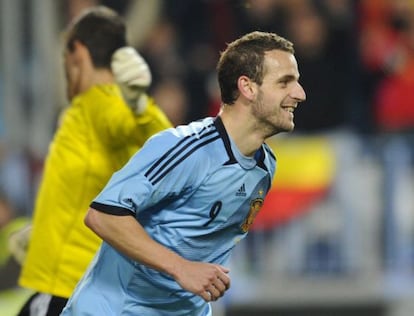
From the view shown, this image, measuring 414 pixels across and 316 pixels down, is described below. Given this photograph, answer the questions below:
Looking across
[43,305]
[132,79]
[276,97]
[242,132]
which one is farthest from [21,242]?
[276,97]

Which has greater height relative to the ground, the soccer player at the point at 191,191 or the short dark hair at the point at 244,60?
the short dark hair at the point at 244,60

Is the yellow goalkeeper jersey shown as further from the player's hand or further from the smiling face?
the player's hand

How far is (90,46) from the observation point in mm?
4996

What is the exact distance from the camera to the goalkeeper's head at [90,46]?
16.4 feet

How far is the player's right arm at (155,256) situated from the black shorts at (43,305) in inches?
39.2

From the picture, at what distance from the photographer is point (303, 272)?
8148mm

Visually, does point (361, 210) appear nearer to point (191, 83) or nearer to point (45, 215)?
point (191, 83)

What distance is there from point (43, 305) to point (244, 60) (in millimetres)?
1388

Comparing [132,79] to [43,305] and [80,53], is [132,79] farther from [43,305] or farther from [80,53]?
[43,305]

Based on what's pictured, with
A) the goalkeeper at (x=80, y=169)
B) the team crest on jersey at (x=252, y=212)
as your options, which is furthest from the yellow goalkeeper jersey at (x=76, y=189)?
the team crest on jersey at (x=252, y=212)

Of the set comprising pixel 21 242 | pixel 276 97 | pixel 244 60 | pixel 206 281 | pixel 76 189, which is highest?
pixel 244 60

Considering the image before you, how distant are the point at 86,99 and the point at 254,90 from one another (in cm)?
108

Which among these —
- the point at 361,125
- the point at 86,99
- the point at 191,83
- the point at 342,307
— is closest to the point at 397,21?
the point at 361,125

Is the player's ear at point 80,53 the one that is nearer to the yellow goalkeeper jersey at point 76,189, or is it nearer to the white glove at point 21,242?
the yellow goalkeeper jersey at point 76,189
